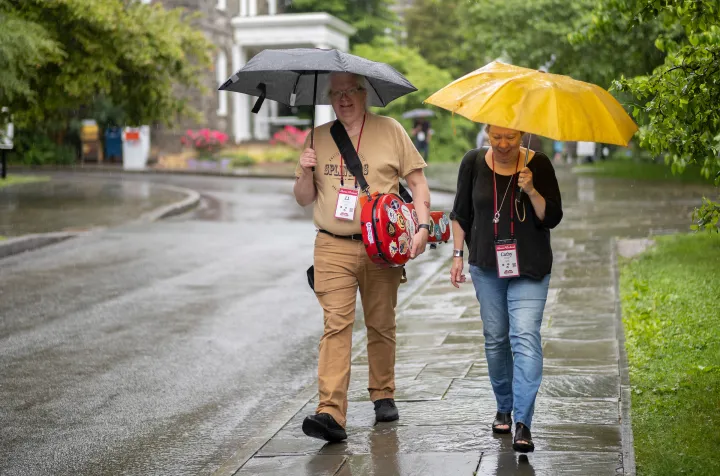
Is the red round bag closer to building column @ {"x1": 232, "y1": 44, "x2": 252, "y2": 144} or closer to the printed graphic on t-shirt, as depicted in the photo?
the printed graphic on t-shirt

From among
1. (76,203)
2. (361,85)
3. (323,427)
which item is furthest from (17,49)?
(323,427)

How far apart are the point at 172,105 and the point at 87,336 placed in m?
14.6

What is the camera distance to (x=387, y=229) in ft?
20.3

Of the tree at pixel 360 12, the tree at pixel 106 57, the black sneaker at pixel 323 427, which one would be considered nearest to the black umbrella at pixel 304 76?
the black sneaker at pixel 323 427

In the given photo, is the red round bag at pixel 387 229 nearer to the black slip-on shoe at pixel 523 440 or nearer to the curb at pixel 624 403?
the black slip-on shoe at pixel 523 440

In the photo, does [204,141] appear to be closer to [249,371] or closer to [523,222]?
[249,371]

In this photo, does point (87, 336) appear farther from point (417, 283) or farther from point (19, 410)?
point (417, 283)

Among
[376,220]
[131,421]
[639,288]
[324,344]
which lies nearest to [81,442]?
[131,421]

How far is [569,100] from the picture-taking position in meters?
5.75

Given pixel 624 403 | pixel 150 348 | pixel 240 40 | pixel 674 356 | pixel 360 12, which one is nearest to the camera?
pixel 624 403

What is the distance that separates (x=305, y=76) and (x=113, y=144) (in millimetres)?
35333

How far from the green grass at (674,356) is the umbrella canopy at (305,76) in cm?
236

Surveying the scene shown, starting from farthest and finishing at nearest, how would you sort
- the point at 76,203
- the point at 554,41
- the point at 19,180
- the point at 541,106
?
the point at 19,180 < the point at 554,41 < the point at 76,203 < the point at 541,106

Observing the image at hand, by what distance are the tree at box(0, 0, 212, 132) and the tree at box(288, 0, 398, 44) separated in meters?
27.2
